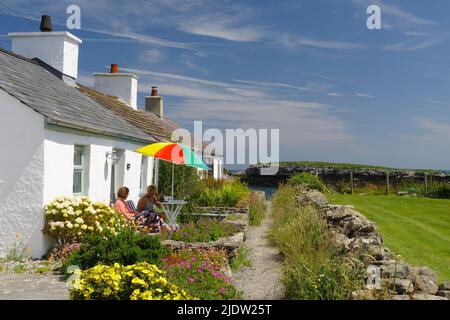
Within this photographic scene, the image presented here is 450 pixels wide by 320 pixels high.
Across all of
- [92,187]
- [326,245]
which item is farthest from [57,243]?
[326,245]

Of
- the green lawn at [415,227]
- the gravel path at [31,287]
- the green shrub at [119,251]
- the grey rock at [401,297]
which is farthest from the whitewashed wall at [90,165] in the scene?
the green lawn at [415,227]

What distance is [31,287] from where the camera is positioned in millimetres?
7270

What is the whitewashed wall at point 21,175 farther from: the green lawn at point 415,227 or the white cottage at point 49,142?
the green lawn at point 415,227

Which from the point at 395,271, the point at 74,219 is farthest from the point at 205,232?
the point at 395,271

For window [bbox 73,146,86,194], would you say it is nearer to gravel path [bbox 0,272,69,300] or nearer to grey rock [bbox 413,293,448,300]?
gravel path [bbox 0,272,69,300]

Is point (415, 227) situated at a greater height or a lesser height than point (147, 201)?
lesser

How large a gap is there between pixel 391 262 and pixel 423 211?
11.3 metres

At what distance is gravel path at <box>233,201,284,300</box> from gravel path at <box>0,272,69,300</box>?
2.95 metres

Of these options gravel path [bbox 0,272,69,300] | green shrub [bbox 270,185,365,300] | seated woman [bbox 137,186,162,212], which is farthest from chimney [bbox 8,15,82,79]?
green shrub [bbox 270,185,365,300]

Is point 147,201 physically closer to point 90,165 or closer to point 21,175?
point 90,165

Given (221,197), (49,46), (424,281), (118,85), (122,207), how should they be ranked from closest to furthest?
(424,281) → (122,207) → (49,46) → (221,197) → (118,85)

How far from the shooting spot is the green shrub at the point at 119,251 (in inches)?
292

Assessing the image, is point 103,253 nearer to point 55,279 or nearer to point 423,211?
point 55,279

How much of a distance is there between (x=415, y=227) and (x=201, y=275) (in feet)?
28.6
